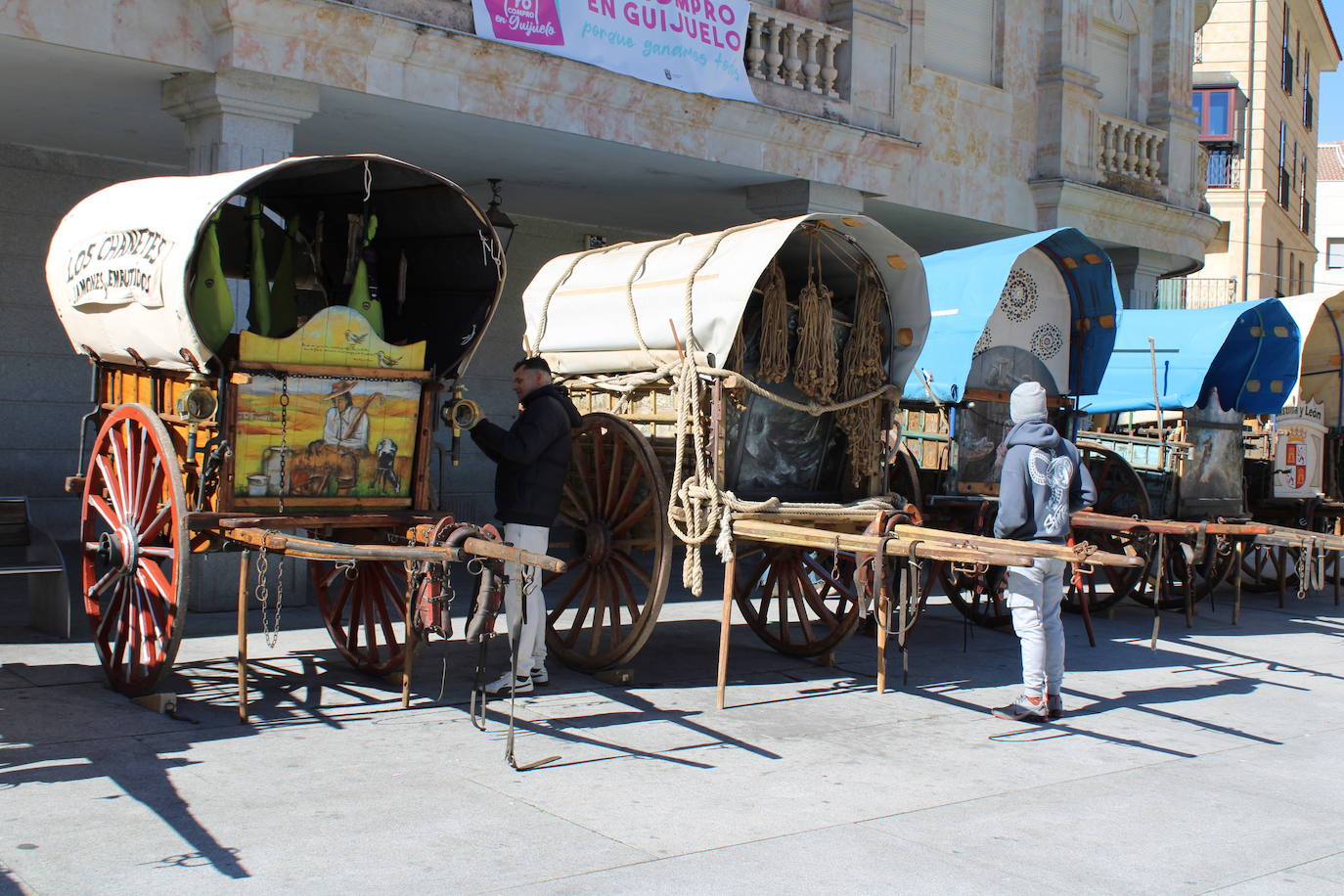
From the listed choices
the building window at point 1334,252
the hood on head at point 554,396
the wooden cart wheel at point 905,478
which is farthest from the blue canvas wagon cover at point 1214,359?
the building window at point 1334,252

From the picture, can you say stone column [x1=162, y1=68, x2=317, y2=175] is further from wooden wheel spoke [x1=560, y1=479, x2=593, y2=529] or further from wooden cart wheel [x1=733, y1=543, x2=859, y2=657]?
wooden cart wheel [x1=733, y1=543, x2=859, y2=657]

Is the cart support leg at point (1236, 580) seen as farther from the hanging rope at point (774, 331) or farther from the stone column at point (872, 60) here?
the stone column at point (872, 60)

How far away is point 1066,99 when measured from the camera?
15.2 meters

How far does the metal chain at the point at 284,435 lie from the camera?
619 centimetres

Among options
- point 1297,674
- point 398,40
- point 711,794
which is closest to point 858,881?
point 711,794

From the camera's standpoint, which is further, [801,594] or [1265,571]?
[1265,571]

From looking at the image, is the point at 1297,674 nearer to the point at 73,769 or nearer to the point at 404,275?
the point at 404,275

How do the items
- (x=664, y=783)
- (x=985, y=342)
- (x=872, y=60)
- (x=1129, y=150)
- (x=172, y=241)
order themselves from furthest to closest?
(x=1129, y=150) → (x=872, y=60) → (x=985, y=342) → (x=172, y=241) → (x=664, y=783)

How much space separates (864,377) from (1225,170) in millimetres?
27578

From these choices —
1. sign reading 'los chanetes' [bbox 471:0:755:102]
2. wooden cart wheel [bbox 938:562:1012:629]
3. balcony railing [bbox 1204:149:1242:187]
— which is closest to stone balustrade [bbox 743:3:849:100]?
sign reading 'los chanetes' [bbox 471:0:755:102]

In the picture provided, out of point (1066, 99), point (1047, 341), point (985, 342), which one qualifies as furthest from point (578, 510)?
point (1066, 99)

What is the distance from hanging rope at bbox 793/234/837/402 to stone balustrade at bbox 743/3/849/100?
16.0ft

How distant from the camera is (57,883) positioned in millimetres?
4004

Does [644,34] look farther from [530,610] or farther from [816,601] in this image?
[530,610]
